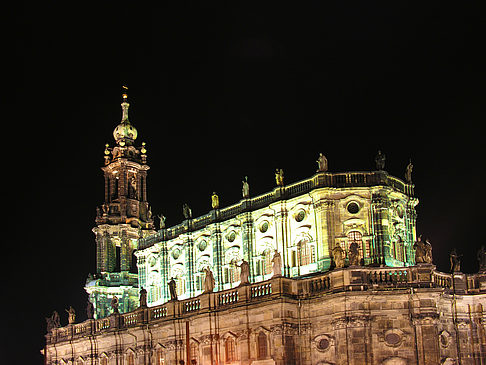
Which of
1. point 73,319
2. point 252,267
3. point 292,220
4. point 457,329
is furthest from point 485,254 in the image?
point 73,319

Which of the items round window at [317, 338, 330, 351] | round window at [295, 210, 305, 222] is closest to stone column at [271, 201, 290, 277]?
round window at [295, 210, 305, 222]

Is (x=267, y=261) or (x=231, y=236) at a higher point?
(x=231, y=236)

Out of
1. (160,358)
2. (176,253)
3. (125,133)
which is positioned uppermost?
(125,133)

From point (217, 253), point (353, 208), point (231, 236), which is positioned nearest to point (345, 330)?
point (353, 208)

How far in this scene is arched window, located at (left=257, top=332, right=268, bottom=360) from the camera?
43.9 metres

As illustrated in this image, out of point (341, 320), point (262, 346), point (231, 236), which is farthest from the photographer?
point (231, 236)

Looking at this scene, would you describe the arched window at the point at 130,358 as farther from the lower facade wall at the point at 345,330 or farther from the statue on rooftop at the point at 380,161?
the statue on rooftop at the point at 380,161

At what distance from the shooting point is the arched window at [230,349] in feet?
151

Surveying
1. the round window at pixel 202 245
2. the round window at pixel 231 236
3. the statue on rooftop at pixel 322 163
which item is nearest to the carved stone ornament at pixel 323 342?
the statue on rooftop at pixel 322 163

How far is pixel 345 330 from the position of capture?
135 ft

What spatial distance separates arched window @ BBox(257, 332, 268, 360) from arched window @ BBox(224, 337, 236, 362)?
2244 mm

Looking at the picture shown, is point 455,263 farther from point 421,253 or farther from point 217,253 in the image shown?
point 217,253

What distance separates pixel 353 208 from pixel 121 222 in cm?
2791

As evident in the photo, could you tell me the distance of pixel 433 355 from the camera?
4019 cm
